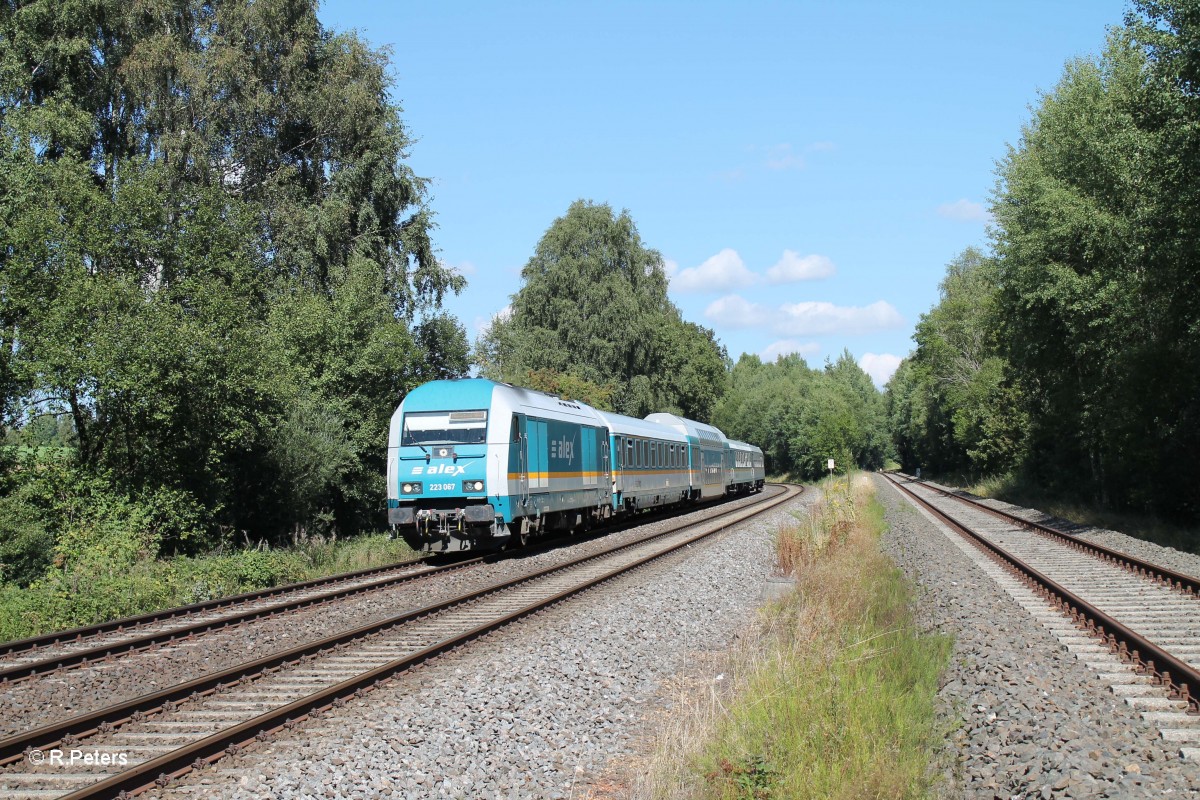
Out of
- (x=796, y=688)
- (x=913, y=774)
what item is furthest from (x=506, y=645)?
(x=913, y=774)

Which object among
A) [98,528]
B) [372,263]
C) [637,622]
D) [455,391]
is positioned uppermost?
[372,263]

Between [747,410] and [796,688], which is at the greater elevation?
[747,410]

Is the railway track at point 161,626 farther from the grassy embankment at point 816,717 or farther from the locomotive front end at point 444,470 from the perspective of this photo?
the grassy embankment at point 816,717

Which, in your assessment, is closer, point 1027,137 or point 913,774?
point 913,774

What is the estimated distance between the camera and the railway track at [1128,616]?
6.90 metres

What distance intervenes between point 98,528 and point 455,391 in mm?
6460

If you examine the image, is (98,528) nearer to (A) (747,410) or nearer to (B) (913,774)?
(B) (913,774)

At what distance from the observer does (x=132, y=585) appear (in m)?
13.5

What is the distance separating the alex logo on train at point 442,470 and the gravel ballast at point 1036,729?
9.63 metres

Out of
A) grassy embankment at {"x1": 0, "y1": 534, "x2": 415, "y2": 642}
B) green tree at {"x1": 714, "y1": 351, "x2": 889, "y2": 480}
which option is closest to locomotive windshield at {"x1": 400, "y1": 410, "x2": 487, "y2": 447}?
grassy embankment at {"x1": 0, "y1": 534, "x2": 415, "y2": 642}

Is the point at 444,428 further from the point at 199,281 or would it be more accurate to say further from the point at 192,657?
the point at 192,657

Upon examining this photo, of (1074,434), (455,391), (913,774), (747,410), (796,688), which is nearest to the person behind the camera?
(913,774)

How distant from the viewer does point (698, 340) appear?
83.8m

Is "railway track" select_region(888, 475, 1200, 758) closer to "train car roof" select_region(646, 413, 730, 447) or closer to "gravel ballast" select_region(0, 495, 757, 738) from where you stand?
"gravel ballast" select_region(0, 495, 757, 738)
